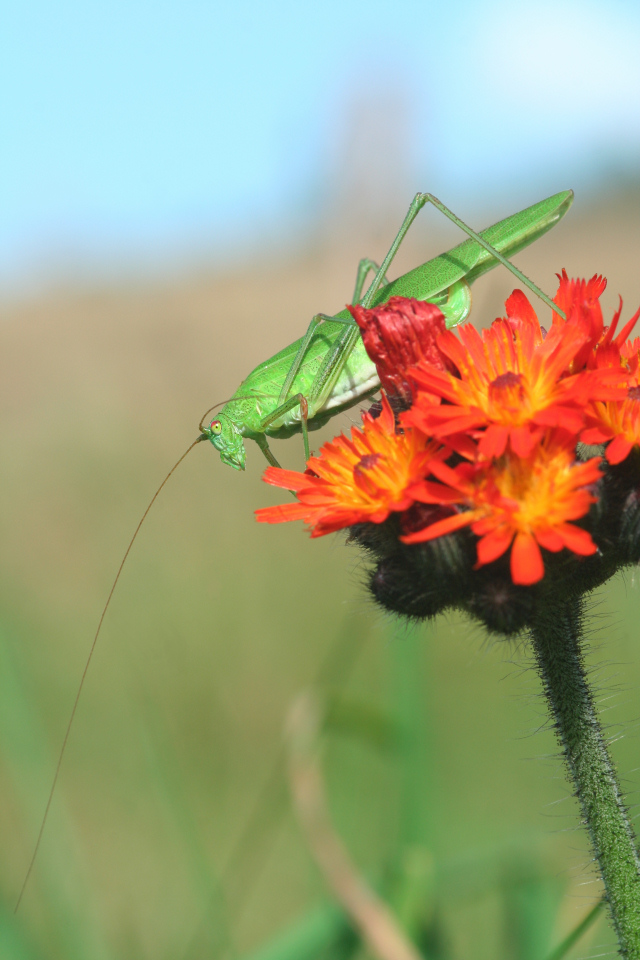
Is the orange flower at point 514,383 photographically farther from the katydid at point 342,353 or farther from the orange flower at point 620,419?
the katydid at point 342,353

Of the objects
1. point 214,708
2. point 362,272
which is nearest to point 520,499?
point 362,272

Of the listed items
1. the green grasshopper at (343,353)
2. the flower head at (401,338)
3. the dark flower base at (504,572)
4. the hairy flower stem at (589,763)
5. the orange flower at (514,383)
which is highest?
the green grasshopper at (343,353)

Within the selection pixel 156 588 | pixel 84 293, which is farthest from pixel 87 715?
pixel 84 293

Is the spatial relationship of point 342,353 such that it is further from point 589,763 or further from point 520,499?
point 589,763

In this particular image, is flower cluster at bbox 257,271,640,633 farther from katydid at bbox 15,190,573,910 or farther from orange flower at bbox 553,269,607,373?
katydid at bbox 15,190,573,910

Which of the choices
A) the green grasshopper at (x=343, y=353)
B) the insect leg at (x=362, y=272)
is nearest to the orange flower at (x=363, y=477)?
the green grasshopper at (x=343, y=353)

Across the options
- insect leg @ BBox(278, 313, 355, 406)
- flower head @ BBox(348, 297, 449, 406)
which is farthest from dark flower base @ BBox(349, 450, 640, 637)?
insect leg @ BBox(278, 313, 355, 406)
